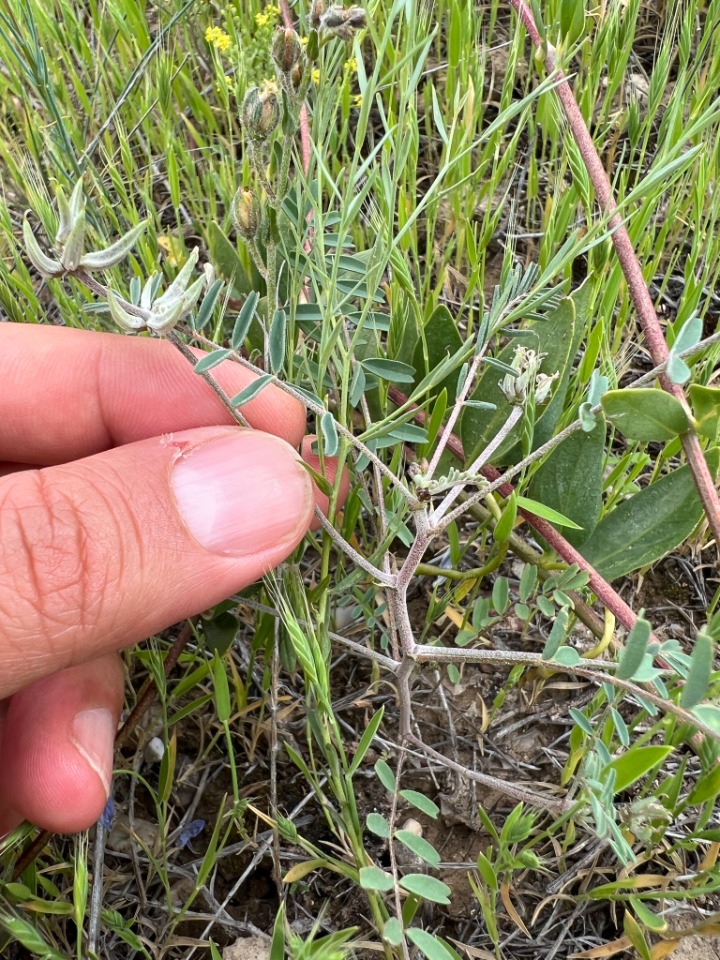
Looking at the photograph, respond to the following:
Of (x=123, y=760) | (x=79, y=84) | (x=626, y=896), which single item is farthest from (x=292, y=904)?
(x=79, y=84)

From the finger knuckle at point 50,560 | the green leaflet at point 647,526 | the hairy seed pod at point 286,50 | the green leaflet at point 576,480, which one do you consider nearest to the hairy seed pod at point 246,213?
the hairy seed pod at point 286,50

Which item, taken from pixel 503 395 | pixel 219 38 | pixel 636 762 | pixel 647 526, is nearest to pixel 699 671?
pixel 636 762

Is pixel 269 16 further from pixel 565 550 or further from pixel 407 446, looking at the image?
pixel 565 550

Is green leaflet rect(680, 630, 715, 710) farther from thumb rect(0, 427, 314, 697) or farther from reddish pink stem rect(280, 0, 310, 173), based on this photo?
reddish pink stem rect(280, 0, 310, 173)

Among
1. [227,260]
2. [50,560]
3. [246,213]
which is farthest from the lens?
[227,260]

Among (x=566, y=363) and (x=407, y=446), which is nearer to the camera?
(x=566, y=363)

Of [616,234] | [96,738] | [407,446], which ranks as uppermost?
[616,234]
